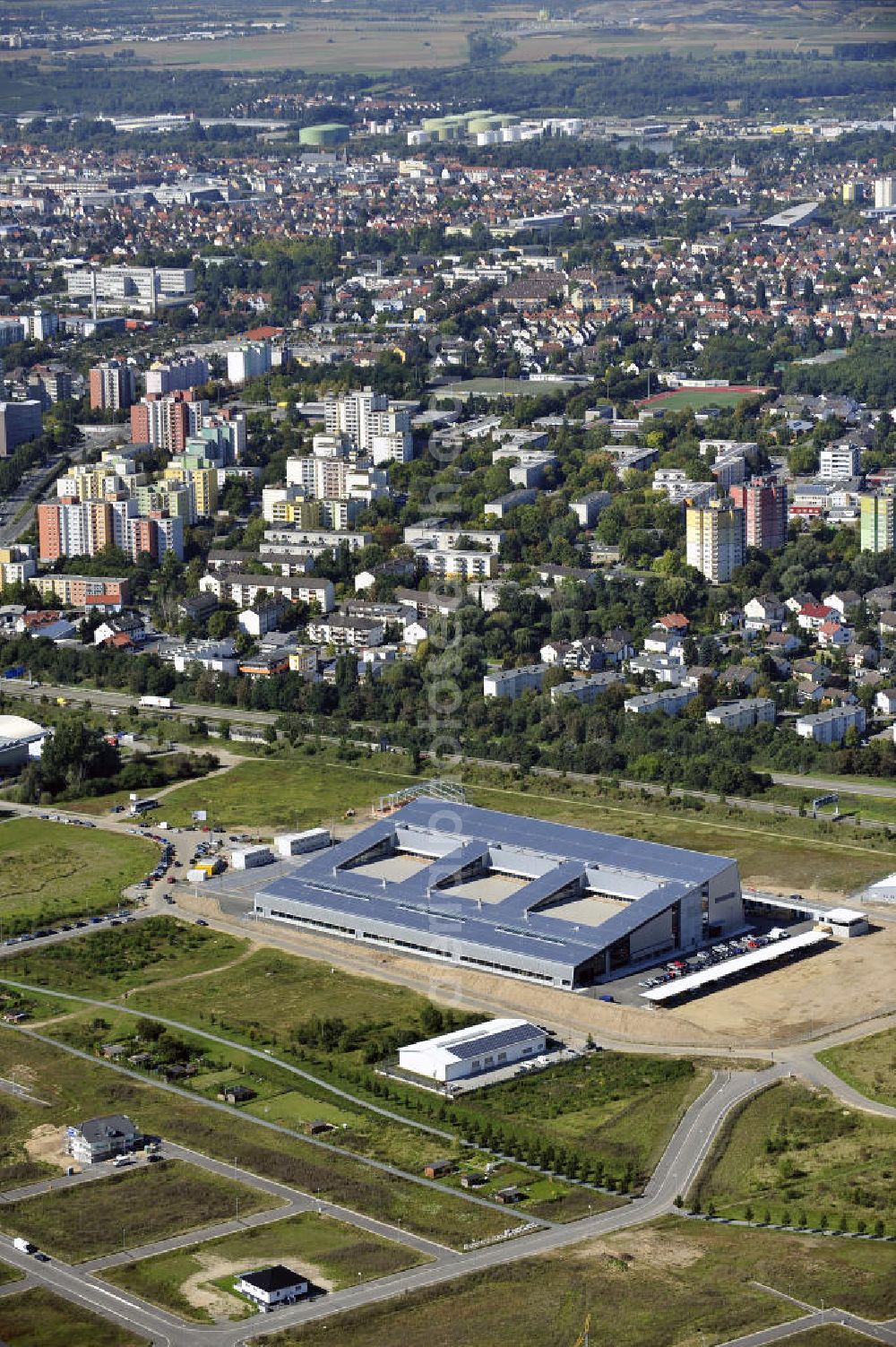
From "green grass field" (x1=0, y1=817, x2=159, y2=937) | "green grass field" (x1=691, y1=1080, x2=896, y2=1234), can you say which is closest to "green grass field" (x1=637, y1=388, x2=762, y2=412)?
"green grass field" (x1=0, y1=817, x2=159, y2=937)

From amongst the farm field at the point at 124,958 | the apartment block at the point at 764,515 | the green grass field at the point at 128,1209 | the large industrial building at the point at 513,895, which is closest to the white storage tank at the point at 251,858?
the large industrial building at the point at 513,895

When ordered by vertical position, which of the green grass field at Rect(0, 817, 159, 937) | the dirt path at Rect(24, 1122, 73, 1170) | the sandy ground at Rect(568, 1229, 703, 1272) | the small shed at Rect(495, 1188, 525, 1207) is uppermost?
the sandy ground at Rect(568, 1229, 703, 1272)

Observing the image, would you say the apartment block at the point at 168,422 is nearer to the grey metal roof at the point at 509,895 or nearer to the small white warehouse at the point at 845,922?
the grey metal roof at the point at 509,895

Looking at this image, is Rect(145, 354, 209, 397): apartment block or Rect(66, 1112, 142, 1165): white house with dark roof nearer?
Rect(66, 1112, 142, 1165): white house with dark roof

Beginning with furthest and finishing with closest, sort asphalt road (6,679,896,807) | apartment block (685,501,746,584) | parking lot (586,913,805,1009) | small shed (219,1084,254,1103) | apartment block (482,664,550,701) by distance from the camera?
apartment block (685,501,746,584), apartment block (482,664,550,701), asphalt road (6,679,896,807), parking lot (586,913,805,1009), small shed (219,1084,254,1103)

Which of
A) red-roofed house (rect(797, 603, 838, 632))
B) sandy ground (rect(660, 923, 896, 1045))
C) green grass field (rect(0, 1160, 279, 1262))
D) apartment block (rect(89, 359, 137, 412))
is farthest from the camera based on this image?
apartment block (rect(89, 359, 137, 412))

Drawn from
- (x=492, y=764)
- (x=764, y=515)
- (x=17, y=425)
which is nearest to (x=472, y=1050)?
(x=492, y=764)

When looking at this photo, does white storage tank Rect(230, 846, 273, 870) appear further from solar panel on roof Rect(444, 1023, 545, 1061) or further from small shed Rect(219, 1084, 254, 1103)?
small shed Rect(219, 1084, 254, 1103)

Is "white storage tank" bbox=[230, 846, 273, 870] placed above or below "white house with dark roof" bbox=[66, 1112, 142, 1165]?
below
